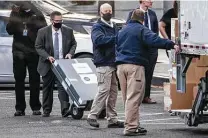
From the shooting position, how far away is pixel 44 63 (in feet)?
45.8

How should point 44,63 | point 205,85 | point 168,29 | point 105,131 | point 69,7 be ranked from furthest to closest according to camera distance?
point 69,7 < point 168,29 < point 44,63 < point 105,131 < point 205,85

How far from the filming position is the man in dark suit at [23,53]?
1428 centimetres

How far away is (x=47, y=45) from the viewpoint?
46.0 feet

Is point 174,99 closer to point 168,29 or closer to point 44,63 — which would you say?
point 44,63

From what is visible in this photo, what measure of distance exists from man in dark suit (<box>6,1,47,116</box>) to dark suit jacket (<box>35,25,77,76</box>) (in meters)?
0.35

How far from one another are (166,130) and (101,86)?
1.15 metres

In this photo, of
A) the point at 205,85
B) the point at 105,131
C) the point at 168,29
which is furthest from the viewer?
the point at 168,29

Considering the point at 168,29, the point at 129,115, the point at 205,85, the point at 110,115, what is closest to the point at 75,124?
the point at 110,115

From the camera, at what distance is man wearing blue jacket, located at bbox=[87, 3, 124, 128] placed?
41.2 feet

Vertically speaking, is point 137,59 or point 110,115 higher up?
point 137,59

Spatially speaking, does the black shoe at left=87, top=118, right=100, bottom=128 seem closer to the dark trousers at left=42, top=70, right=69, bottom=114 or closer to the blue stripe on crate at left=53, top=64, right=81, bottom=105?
the blue stripe on crate at left=53, top=64, right=81, bottom=105

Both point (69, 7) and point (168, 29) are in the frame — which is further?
point (69, 7)

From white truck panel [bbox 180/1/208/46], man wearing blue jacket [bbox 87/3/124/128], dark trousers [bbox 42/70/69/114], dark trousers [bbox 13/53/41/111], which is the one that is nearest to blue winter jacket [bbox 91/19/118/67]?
man wearing blue jacket [bbox 87/3/124/128]

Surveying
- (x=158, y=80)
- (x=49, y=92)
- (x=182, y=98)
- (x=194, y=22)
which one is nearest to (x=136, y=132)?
(x=182, y=98)
